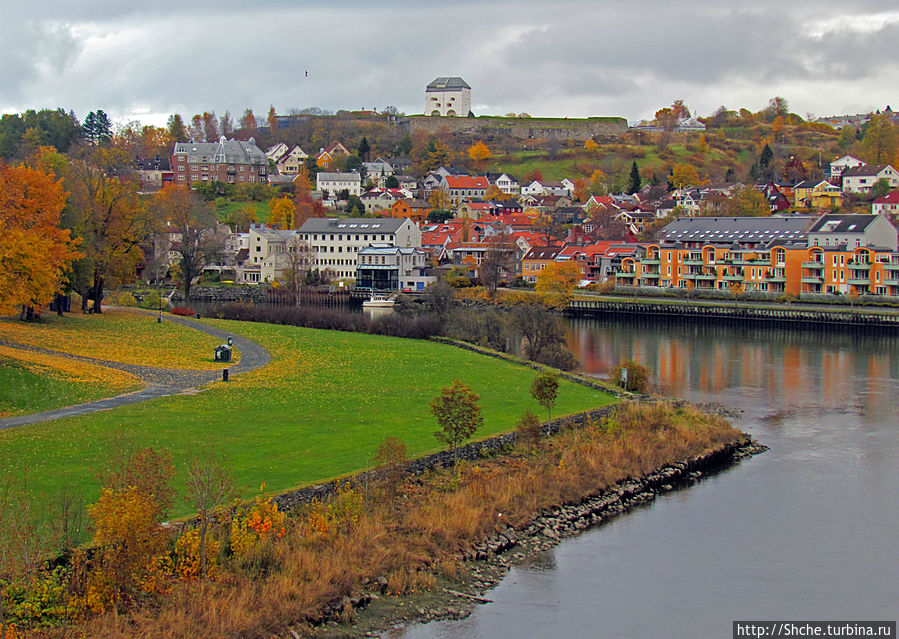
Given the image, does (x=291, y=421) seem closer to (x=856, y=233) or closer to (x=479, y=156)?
(x=856, y=233)

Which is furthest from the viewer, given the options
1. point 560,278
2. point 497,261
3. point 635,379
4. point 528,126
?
point 528,126

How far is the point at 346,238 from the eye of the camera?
235 ft

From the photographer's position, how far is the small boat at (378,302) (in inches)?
2415

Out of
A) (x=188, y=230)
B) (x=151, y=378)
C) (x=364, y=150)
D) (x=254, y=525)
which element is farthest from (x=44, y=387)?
(x=364, y=150)

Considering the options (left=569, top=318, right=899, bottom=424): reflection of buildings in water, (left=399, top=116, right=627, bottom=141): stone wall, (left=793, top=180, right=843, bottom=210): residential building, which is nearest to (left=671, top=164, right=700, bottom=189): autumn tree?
(left=793, top=180, right=843, bottom=210): residential building

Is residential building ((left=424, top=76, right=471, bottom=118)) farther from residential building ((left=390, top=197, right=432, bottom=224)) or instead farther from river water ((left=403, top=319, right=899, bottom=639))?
river water ((left=403, top=319, right=899, bottom=639))

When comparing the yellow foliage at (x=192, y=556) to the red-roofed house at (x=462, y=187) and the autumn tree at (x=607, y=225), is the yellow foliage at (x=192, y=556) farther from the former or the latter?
the red-roofed house at (x=462, y=187)

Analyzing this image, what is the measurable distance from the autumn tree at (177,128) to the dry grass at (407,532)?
106010mm

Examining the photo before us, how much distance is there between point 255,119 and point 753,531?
119 meters

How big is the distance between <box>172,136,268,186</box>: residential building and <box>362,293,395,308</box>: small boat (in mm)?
37093

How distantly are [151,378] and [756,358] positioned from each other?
78.8 feet

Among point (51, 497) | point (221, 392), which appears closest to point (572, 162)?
point (221, 392)

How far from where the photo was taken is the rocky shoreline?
1320 cm

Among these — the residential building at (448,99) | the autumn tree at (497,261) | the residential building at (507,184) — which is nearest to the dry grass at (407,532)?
the autumn tree at (497,261)
